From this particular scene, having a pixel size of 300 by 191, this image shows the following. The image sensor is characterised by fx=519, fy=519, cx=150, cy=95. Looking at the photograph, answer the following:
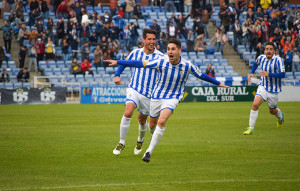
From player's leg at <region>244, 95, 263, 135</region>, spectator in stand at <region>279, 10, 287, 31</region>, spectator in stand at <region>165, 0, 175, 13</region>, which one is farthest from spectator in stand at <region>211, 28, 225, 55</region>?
player's leg at <region>244, 95, 263, 135</region>

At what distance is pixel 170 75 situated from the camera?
9.81m

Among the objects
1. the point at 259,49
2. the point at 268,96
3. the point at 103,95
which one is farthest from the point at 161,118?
the point at 259,49

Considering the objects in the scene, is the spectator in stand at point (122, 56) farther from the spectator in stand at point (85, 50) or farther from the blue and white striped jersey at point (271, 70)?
the blue and white striped jersey at point (271, 70)

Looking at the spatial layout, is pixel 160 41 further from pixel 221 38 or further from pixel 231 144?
pixel 231 144

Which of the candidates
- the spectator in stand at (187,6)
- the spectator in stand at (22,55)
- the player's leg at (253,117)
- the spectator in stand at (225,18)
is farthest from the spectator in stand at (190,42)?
the player's leg at (253,117)

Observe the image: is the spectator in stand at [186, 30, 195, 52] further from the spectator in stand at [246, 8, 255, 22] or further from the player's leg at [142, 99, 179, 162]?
the player's leg at [142, 99, 179, 162]

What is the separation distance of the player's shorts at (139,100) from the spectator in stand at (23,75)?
22041mm

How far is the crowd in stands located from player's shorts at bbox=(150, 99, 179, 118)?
22643 mm

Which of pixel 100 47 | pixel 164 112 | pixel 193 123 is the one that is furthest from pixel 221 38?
pixel 164 112

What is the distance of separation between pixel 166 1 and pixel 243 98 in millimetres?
11090

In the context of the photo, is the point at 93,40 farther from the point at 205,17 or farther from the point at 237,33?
the point at 237,33

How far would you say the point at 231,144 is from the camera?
12016 mm

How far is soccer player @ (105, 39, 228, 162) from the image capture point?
9547 mm

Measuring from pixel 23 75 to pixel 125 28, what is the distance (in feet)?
25.5
